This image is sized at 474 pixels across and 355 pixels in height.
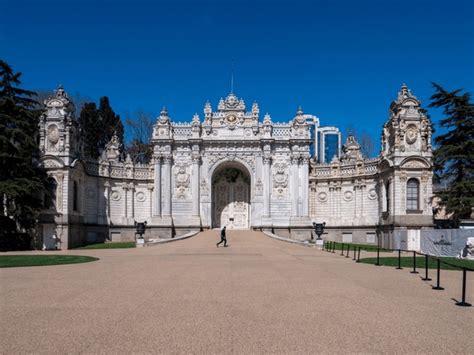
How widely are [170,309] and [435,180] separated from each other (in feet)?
105

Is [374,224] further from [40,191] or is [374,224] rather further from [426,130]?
[40,191]

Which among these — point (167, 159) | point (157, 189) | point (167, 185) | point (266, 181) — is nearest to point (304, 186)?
point (266, 181)

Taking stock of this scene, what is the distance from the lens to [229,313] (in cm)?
1002

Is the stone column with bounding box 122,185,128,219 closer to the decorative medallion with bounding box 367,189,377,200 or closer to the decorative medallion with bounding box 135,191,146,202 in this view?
the decorative medallion with bounding box 135,191,146,202

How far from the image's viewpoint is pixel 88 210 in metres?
43.8

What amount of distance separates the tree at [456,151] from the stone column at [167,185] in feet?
76.4

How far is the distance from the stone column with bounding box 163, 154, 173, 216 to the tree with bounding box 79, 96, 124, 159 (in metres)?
16.0

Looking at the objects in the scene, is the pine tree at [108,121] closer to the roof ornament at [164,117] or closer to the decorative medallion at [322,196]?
the roof ornament at [164,117]

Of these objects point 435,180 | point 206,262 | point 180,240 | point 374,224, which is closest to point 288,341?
point 206,262

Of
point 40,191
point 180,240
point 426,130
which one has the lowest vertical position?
point 180,240

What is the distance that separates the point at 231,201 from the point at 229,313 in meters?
38.5

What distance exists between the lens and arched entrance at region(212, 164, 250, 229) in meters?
48.0

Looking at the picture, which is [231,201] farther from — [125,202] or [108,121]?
[108,121]

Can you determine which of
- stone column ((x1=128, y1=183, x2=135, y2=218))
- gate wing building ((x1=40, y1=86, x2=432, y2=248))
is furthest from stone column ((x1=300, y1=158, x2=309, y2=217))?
stone column ((x1=128, y1=183, x2=135, y2=218))
